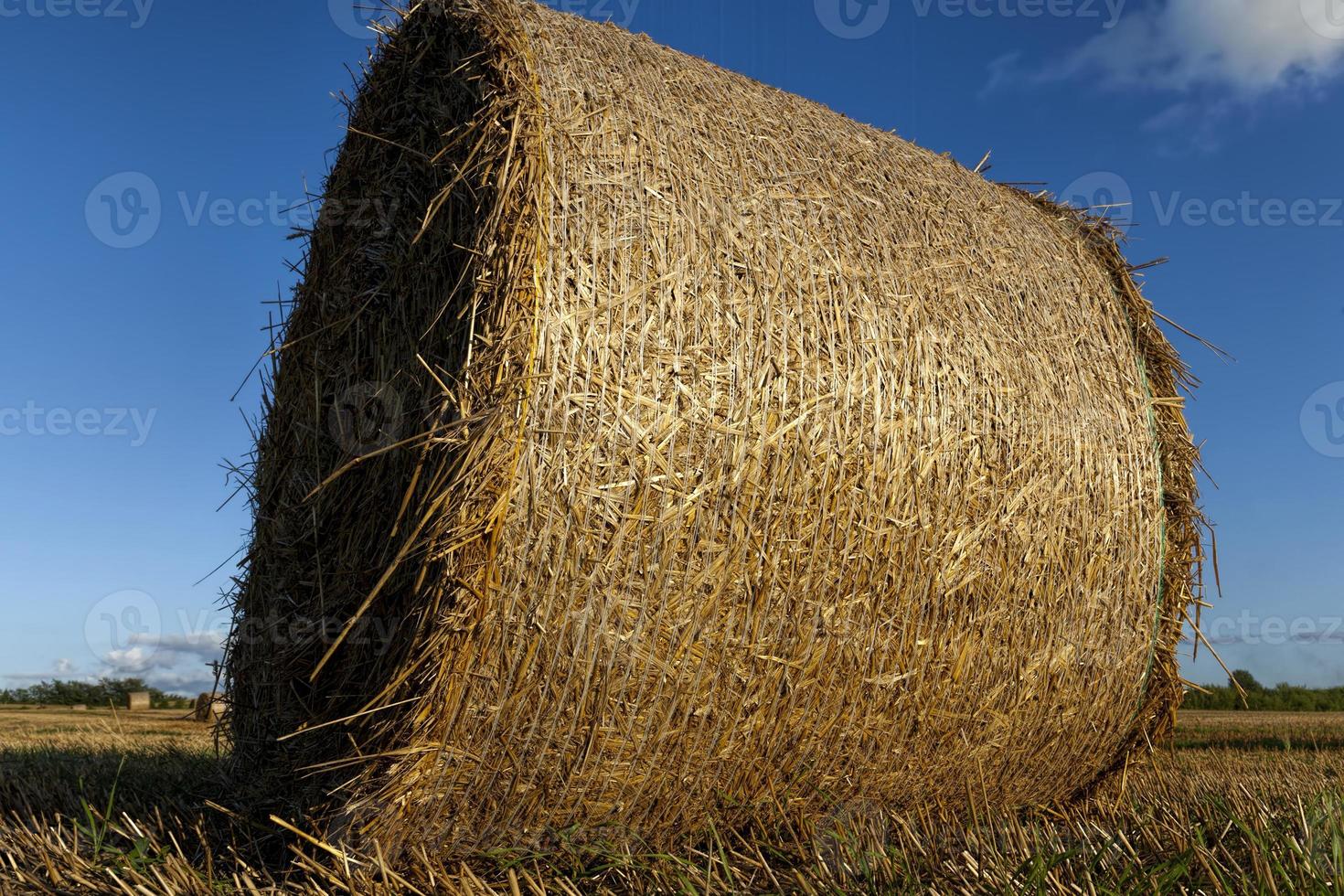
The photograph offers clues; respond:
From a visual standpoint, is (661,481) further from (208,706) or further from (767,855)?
(208,706)

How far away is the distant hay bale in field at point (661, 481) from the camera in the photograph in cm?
254

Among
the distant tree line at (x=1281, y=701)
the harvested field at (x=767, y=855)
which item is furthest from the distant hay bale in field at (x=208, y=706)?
the distant tree line at (x=1281, y=701)

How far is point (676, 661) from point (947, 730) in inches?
45.4

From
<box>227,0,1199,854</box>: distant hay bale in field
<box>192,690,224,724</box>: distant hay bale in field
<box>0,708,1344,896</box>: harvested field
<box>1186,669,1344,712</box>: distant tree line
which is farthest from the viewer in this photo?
<box>1186,669,1344,712</box>: distant tree line

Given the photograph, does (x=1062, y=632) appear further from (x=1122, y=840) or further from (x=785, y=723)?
(x=785, y=723)

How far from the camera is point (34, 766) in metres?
4.50

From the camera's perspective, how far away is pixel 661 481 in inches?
103

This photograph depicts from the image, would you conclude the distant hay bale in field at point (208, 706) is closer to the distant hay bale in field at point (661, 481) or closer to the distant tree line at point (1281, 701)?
the distant hay bale in field at point (661, 481)

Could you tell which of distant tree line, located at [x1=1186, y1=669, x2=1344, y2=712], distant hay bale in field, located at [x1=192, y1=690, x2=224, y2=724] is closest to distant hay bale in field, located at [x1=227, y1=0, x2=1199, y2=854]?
distant hay bale in field, located at [x1=192, y1=690, x2=224, y2=724]

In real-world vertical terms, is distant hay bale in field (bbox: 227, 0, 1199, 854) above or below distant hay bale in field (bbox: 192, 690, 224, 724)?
above

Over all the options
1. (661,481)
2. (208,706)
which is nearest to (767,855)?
(661,481)

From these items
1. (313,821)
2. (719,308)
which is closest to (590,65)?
(719,308)

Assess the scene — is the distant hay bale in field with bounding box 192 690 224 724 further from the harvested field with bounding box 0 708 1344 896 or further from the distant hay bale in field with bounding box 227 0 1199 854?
the harvested field with bounding box 0 708 1344 896

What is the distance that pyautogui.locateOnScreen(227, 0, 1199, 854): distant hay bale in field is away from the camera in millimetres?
2539
